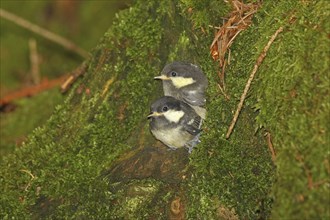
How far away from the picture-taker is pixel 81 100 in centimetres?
546

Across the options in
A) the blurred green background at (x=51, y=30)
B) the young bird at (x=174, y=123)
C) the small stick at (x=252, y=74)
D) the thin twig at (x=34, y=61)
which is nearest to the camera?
the small stick at (x=252, y=74)

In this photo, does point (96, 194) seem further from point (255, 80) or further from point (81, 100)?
point (255, 80)

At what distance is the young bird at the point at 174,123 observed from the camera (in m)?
4.89

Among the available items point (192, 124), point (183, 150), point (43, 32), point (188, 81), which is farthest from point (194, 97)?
point (43, 32)

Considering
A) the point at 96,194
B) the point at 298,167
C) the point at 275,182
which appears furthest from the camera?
the point at 96,194

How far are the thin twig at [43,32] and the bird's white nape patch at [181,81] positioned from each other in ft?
15.6

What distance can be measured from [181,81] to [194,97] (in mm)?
194

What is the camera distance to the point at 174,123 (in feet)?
16.6

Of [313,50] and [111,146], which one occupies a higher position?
[313,50]

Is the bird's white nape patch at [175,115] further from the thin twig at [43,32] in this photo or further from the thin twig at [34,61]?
the thin twig at [34,61]

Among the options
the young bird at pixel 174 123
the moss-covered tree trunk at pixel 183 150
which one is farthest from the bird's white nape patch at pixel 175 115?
the moss-covered tree trunk at pixel 183 150

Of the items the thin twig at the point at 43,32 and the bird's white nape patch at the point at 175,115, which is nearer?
the bird's white nape patch at the point at 175,115

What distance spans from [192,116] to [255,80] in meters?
0.98

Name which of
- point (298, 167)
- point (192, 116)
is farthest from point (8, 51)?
point (298, 167)
